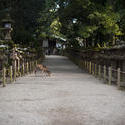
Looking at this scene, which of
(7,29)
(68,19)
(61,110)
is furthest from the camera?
(68,19)

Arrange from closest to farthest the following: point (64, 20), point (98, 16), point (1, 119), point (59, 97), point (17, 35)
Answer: point (1, 119), point (59, 97), point (98, 16), point (17, 35), point (64, 20)

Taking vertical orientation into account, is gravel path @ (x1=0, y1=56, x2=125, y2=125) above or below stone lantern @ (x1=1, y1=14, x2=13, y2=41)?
below

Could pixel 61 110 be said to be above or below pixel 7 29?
below

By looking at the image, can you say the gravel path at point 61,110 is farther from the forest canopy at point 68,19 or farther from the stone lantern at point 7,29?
the forest canopy at point 68,19

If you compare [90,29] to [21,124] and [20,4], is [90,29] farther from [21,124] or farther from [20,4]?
[21,124]

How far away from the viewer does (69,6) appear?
22.5 metres

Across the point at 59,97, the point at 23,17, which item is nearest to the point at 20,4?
the point at 23,17

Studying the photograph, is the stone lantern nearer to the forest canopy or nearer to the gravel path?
the forest canopy

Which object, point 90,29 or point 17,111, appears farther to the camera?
point 90,29

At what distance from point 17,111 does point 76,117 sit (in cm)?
154

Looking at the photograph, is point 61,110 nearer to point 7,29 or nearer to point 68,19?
point 7,29

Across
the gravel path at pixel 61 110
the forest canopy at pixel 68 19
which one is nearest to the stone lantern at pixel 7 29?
the forest canopy at pixel 68 19

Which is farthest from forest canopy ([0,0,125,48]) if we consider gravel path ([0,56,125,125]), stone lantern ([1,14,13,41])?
gravel path ([0,56,125,125])

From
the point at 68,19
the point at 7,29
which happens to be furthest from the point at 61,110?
the point at 68,19
